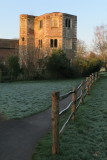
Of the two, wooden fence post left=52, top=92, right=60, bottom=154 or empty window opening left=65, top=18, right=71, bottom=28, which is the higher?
empty window opening left=65, top=18, right=71, bottom=28

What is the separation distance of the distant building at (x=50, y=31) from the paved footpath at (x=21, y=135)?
27.5m

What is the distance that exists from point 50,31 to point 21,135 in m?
33.8

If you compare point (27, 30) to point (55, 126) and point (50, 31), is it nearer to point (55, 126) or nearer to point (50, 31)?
point (50, 31)

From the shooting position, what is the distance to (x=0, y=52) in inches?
1957

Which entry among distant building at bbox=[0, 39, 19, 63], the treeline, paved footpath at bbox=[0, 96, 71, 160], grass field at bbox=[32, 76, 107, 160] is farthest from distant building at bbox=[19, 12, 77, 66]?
grass field at bbox=[32, 76, 107, 160]

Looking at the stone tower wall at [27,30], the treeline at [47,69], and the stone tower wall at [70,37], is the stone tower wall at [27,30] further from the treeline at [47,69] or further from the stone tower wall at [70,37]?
the treeline at [47,69]

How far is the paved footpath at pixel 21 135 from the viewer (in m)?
5.33

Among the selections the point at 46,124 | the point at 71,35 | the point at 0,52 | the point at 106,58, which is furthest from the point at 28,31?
the point at 46,124

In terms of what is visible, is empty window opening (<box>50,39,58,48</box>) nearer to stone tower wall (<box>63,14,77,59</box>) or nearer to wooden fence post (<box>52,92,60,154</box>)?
stone tower wall (<box>63,14,77,59</box>)

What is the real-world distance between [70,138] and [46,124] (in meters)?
1.86

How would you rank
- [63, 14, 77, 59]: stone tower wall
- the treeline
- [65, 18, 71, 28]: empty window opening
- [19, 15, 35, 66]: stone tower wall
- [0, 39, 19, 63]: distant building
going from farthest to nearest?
[0, 39, 19, 63]: distant building
[19, 15, 35, 66]: stone tower wall
[63, 14, 77, 59]: stone tower wall
[65, 18, 71, 28]: empty window opening
the treeline

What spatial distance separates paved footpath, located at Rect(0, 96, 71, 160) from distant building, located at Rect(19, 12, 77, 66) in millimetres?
27478

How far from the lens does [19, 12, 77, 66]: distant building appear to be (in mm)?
38812

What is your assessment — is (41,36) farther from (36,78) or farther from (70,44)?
(36,78)
